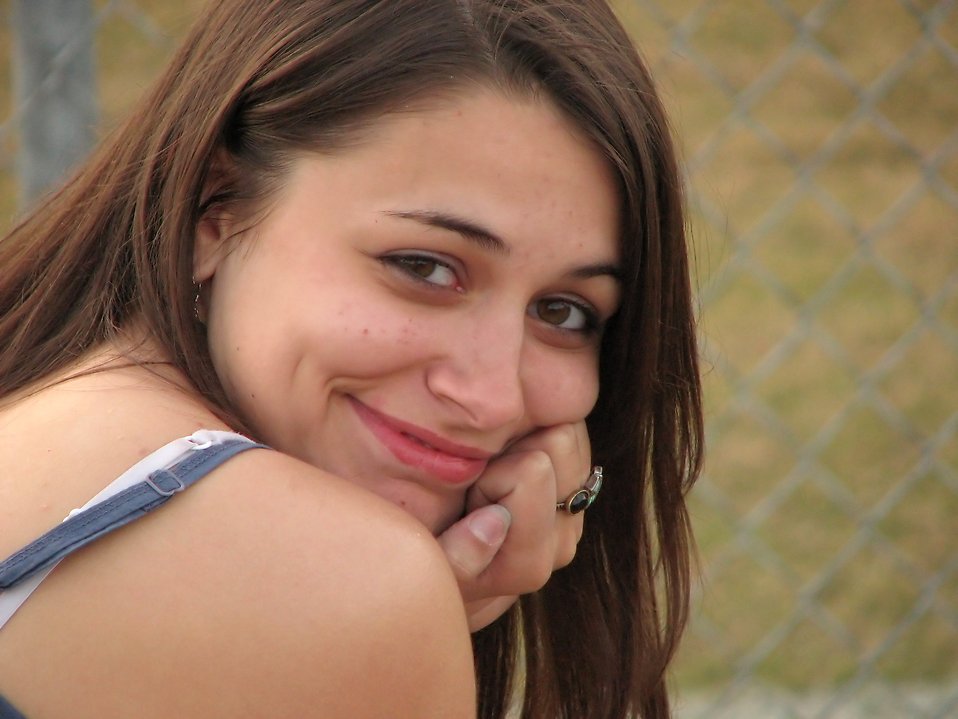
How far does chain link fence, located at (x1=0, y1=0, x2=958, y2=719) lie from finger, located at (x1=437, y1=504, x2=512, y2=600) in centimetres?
73

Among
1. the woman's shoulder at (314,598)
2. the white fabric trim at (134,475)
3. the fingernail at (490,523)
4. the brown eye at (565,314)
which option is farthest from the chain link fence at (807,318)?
the woman's shoulder at (314,598)

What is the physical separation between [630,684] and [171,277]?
1.00 metres

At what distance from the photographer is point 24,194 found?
216 centimetres

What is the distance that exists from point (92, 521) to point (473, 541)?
619 mm

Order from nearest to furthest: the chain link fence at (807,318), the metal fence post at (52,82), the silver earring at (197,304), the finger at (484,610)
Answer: the silver earring at (197,304)
the finger at (484,610)
the metal fence post at (52,82)
the chain link fence at (807,318)

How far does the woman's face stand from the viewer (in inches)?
62.5

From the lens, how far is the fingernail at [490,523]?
5.77 feet

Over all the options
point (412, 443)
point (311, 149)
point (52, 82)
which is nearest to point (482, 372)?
point (412, 443)

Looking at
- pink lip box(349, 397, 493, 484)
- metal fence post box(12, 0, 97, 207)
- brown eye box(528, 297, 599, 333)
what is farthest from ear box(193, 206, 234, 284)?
metal fence post box(12, 0, 97, 207)

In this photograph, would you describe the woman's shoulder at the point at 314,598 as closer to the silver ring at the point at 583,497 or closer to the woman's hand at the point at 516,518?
the woman's hand at the point at 516,518

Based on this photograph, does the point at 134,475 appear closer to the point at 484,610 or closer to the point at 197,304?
the point at 197,304

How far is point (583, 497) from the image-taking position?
195cm

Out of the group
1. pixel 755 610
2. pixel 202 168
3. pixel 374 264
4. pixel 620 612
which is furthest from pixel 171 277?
pixel 755 610

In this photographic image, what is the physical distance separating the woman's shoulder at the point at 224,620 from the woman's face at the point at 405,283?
1.09 feet
